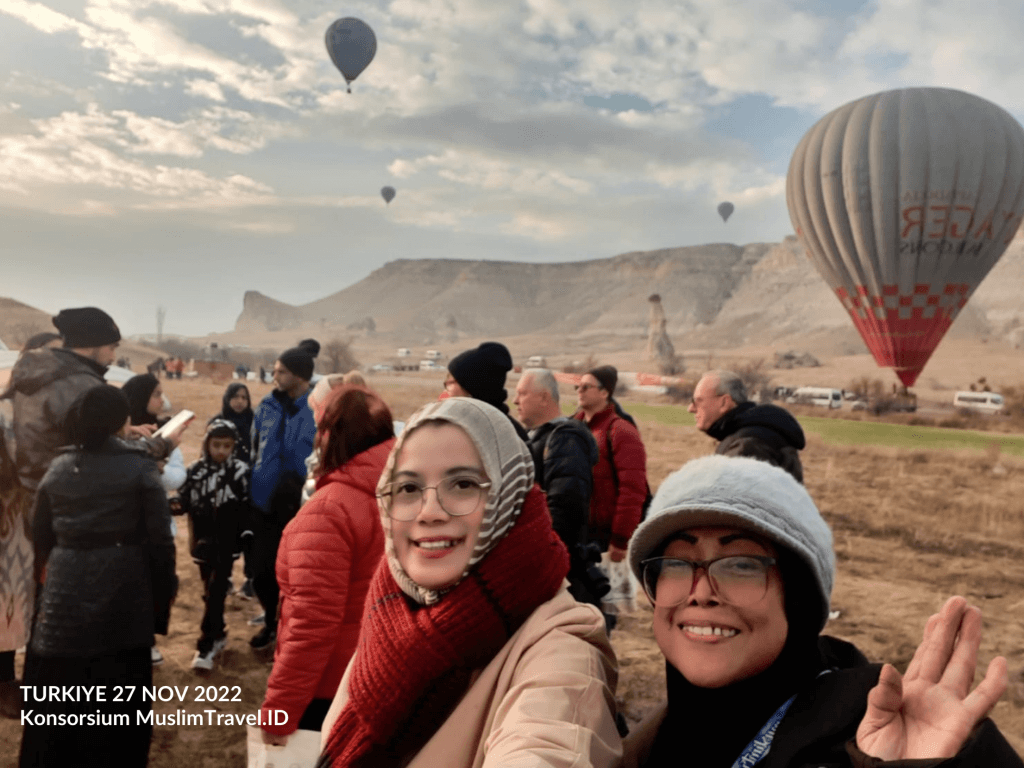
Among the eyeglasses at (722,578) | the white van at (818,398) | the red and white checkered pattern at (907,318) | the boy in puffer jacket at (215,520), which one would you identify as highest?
the red and white checkered pattern at (907,318)

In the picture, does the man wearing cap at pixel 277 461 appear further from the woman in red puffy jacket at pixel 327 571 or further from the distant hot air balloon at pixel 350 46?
the distant hot air balloon at pixel 350 46

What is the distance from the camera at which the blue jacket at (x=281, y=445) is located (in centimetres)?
441

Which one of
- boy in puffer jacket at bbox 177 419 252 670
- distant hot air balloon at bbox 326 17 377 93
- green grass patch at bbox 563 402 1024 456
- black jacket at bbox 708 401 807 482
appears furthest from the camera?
distant hot air balloon at bbox 326 17 377 93

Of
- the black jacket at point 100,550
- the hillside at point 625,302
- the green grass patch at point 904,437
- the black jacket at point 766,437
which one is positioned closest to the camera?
the black jacket at point 100,550

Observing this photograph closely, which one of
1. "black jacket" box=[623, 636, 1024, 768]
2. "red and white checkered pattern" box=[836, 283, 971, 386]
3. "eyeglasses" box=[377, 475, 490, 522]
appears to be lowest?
"black jacket" box=[623, 636, 1024, 768]

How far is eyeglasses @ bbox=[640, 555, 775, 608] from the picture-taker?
1.19m

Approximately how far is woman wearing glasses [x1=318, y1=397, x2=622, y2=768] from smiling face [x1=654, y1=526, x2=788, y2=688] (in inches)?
6.9

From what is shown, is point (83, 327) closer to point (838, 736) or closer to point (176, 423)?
point (176, 423)

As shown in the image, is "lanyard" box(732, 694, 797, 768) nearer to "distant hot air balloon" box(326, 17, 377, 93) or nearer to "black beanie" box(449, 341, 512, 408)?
"black beanie" box(449, 341, 512, 408)

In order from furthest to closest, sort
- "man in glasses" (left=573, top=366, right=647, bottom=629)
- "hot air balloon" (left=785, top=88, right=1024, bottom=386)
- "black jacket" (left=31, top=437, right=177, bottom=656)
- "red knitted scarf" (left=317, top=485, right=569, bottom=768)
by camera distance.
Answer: "hot air balloon" (left=785, top=88, right=1024, bottom=386), "man in glasses" (left=573, top=366, right=647, bottom=629), "black jacket" (left=31, top=437, right=177, bottom=656), "red knitted scarf" (left=317, top=485, right=569, bottom=768)

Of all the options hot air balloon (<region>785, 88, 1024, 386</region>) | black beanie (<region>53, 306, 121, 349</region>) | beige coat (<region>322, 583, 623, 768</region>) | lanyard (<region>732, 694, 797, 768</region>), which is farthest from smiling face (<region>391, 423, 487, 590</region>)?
hot air balloon (<region>785, 88, 1024, 386</region>)

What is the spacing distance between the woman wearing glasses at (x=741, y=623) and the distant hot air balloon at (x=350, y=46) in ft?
110

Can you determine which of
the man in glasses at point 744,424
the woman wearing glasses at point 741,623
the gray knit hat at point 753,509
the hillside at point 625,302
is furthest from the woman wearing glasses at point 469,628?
the hillside at point 625,302

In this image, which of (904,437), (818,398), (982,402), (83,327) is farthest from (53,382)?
(982,402)
